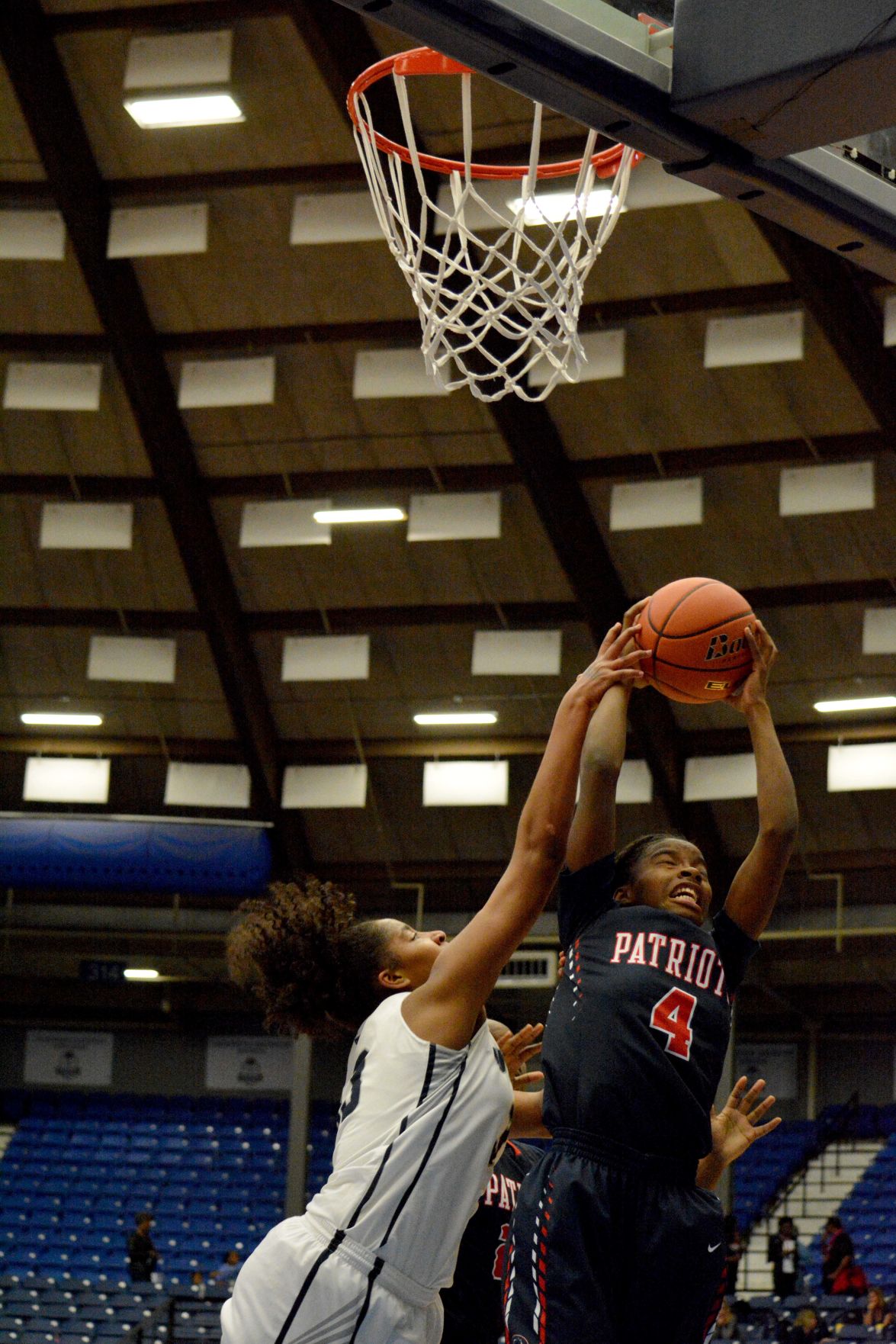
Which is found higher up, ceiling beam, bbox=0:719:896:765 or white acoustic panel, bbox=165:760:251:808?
ceiling beam, bbox=0:719:896:765

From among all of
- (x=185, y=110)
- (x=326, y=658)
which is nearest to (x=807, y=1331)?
(x=326, y=658)

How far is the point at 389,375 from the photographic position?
14.2 metres

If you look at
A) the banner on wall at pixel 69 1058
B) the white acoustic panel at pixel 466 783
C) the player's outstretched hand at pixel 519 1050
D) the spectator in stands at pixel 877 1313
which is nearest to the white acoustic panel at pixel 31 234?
the white acoustic panel at pixel 466 783

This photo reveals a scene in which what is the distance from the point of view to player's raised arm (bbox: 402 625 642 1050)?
3.32 metres

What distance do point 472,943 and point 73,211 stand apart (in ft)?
37.0

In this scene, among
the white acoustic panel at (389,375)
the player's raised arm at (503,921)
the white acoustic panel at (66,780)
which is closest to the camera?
the player's raised arm at (503,921)

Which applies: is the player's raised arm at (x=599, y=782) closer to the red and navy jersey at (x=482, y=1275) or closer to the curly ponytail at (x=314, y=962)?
the curly ponytail at (x=314, y=962)

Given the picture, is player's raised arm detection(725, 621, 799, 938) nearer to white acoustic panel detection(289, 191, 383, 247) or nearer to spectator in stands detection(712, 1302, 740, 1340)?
white acoustic panel detection(289, 191, 383, 247)

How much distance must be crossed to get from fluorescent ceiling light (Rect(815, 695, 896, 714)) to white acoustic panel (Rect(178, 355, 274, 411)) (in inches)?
228

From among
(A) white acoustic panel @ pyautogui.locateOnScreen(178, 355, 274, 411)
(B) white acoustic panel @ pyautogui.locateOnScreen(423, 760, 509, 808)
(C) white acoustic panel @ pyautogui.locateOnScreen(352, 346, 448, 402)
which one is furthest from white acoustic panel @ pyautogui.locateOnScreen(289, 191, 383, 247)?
(B) white acoustic panel @ pyautogui.locateOnScreen(423, 760, 509, 808)

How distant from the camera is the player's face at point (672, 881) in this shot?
3.88 m

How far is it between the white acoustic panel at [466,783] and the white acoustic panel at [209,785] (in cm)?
200

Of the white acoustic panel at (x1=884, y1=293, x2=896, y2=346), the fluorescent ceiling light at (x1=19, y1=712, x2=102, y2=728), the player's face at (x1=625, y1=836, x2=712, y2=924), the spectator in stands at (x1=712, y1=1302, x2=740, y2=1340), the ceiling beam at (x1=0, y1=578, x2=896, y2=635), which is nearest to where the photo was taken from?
the player's face at (x1=625, y1=836, x2=712, y2=924)

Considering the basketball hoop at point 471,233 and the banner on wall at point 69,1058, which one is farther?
the banner on wall at point 69,1058
